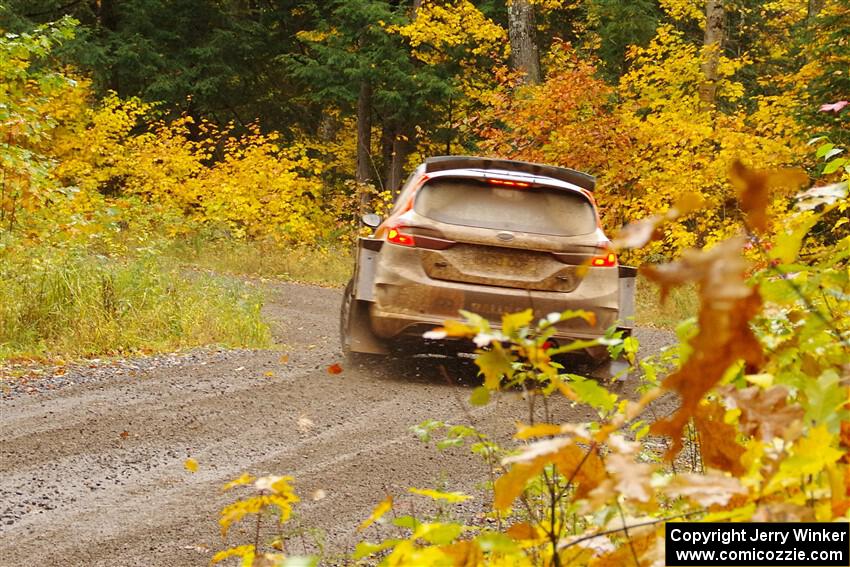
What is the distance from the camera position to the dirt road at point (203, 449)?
4484mm

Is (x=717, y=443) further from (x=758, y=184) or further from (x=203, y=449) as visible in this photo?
(x=203, y=449)

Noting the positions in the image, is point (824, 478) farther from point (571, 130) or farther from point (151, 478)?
point (571, 130)

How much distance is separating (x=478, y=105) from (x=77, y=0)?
13.7m

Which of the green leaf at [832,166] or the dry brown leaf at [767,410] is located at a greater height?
the green leaf at [832,166]

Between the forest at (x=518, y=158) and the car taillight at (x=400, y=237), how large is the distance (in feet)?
4.40

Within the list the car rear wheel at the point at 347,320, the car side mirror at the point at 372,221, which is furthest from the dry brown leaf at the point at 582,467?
the car side mirror at the point at 372,221

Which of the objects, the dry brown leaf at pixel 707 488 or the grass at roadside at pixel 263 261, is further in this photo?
the grass at roadside at pixel 263 261

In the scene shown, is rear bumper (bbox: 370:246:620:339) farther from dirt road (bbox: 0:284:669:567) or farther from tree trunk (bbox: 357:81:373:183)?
tree trunk (bbox: 357:81:373:183)

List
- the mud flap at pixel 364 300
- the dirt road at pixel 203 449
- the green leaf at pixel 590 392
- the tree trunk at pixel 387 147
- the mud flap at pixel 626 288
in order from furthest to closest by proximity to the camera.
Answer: the tree trunk at pixel 387 147 < the mud flap at pixel 626 288 < the mud flap at pixel 364 300 < the dirt road at pixel 203 449 < the green leaf at pixel 590 392

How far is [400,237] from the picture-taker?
7.99 meters

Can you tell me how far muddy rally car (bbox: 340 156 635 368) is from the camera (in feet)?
26.0

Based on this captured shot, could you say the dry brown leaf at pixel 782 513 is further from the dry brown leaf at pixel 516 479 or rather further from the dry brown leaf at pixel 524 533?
the dry brown leaf at pixel 524 533

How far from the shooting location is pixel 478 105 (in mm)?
32562

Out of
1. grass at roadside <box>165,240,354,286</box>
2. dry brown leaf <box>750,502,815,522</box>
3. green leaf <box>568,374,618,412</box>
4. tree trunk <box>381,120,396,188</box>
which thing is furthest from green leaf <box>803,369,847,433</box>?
tree trunk <box>381,120,396,188</box>
